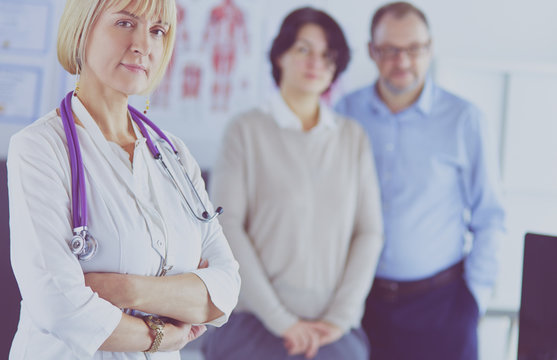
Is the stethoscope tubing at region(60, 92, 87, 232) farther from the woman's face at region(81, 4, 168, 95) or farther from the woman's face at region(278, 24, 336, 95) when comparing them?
the woman's face at region(278, 24, 336, 95)

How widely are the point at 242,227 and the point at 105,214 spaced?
597 mm

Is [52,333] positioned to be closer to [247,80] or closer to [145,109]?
[145,109]

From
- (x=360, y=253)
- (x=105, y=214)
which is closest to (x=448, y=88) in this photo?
(x=360, y=253)

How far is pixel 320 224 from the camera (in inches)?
54.8

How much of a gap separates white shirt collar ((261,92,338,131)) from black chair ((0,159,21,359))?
0.81 meters

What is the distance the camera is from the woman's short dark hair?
64.3 inches

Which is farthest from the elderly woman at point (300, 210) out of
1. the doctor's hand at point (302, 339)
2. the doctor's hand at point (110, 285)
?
the doctor's hand at point (110, 285)

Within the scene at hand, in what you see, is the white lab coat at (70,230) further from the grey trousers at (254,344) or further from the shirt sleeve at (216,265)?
the grey trousers at (254,344)

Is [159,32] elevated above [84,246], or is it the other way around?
[159,32]

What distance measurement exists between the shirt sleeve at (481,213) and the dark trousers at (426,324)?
0.20 ft

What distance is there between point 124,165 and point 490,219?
1.51 m

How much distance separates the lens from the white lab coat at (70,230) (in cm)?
63

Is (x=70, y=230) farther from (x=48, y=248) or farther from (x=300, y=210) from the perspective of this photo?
(x=300, y=210)

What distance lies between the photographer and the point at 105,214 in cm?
66
